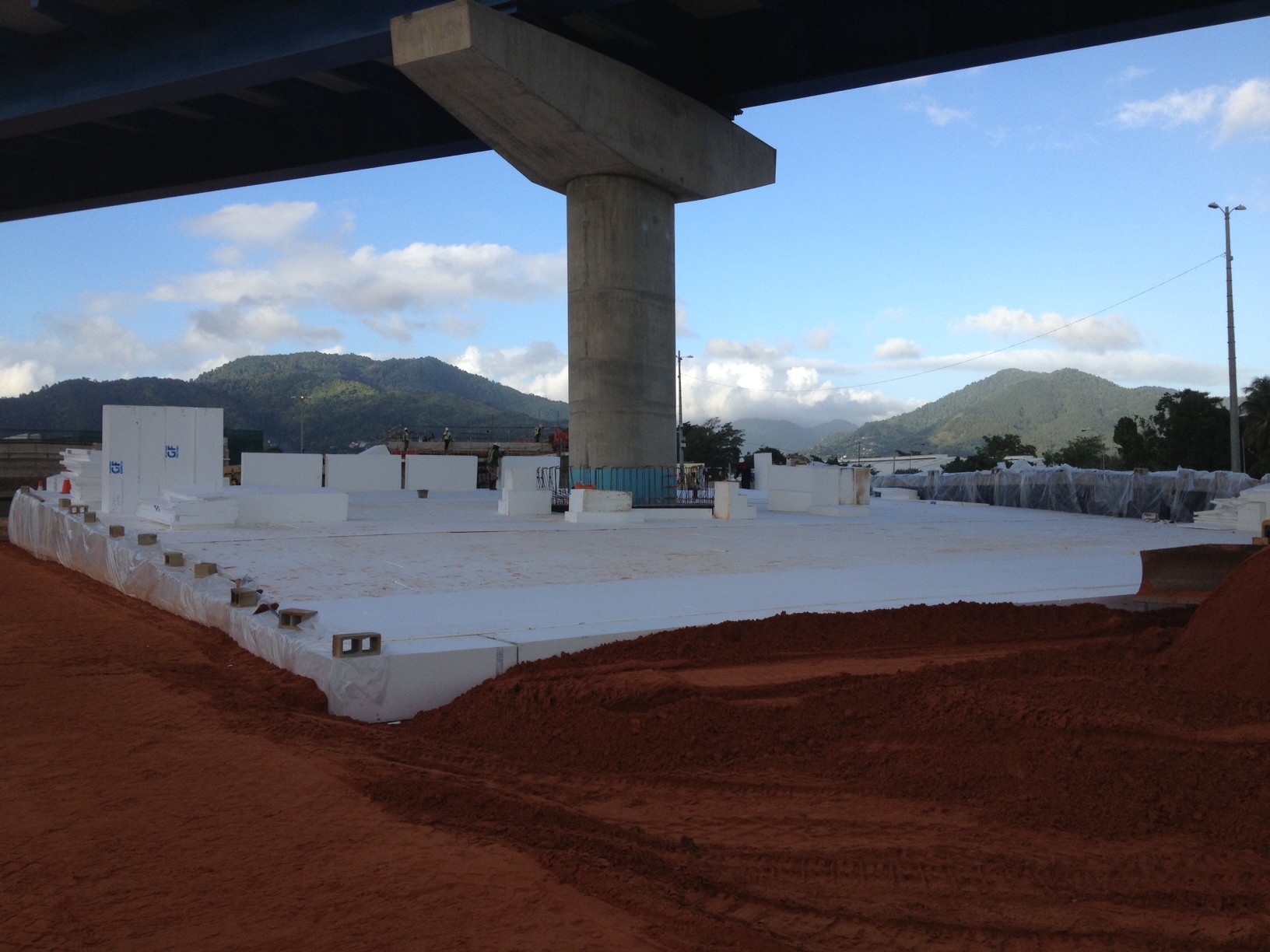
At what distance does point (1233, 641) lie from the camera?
5.76m

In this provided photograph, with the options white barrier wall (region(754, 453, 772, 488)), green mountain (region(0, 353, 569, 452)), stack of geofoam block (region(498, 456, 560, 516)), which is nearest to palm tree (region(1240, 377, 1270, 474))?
white barrier wall (region(754, 453, 772, 488))

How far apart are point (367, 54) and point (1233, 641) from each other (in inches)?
779

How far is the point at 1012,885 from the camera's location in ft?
11.8

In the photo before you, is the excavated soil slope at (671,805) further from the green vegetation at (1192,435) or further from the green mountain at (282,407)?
the green mountain at (282,407)

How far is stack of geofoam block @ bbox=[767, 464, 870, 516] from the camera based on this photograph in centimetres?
2401

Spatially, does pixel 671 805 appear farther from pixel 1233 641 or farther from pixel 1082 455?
pixel 1082 455

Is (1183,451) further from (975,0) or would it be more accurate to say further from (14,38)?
(14,38)

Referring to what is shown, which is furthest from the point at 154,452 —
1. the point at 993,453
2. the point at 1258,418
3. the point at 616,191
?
the point at 993,453

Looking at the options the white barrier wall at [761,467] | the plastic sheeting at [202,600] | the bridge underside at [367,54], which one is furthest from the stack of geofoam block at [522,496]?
the white barrier wall at [761,467]

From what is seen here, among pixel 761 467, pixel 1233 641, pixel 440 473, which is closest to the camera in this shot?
pixel 1233 641

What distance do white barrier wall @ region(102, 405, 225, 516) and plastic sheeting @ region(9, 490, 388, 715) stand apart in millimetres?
1222

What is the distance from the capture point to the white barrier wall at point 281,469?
91.9ft

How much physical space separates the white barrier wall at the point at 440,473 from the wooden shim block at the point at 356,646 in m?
27.1

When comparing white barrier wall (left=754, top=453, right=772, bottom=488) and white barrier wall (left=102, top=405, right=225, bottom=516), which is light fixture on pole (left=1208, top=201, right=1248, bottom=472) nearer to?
white barrier wall (left=754, top=453, right=772, bottom=488)
